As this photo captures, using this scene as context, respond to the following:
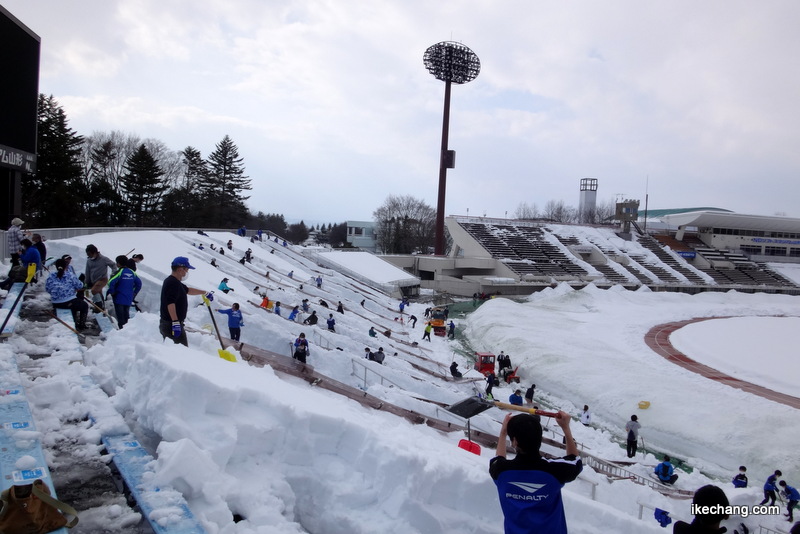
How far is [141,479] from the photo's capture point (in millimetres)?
3375

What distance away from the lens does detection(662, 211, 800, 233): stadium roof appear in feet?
195

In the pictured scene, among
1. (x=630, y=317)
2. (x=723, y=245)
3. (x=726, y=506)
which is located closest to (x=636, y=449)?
(x=726, y=506)

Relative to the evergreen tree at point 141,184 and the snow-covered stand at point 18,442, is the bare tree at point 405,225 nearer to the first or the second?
the evergreen tree at point 141,184

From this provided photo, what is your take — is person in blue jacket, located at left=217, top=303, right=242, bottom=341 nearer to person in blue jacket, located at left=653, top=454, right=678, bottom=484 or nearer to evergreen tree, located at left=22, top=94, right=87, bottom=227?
person in blue jacket, located at left=653, top=454, right=678, bottom=484

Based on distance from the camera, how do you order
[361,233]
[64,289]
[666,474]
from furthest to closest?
[361,233]
[666,474]
[64,289]

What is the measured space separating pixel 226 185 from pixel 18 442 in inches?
2224

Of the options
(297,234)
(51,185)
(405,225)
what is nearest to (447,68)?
(405,225)

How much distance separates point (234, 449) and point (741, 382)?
64.5 ft

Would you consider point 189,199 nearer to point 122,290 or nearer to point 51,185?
point 51,185

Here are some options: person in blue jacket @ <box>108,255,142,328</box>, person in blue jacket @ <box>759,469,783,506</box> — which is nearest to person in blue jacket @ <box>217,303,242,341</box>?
person in blue jacket @ <box>108,255,142,328</box>

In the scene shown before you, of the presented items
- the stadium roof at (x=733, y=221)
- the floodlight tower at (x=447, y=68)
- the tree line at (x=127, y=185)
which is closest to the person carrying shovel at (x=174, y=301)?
the tree line at (x=127, y=185)

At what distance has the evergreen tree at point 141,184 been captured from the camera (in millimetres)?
41812

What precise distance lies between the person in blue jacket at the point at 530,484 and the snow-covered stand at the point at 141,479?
1.86 meters

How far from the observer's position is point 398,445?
4543 mm
